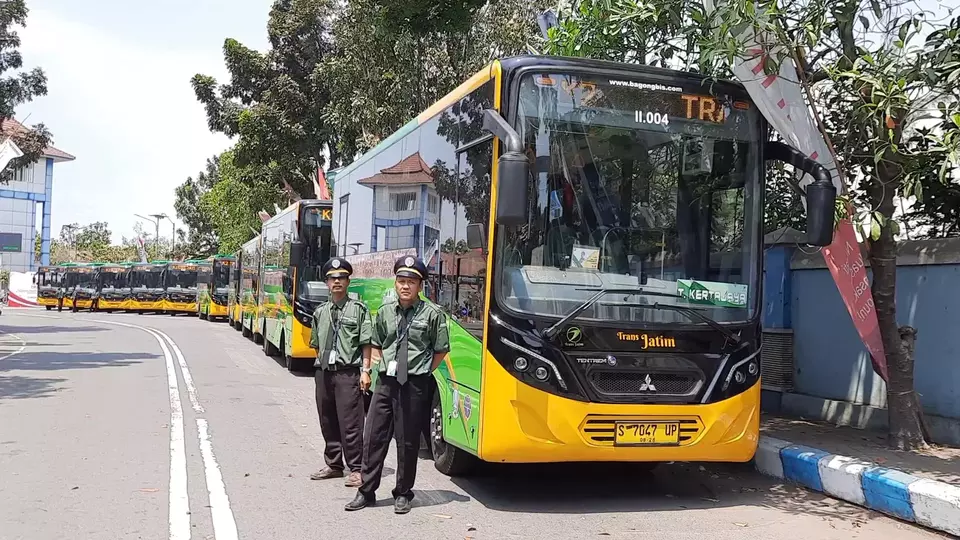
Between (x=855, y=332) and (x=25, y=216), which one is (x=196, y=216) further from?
(x=855, y=332)

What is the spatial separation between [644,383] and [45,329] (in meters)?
27.0

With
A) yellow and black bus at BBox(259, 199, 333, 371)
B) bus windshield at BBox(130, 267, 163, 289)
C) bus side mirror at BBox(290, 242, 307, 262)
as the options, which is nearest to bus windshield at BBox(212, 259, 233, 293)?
bus windshield at BBox(130, 267, 163, 289)

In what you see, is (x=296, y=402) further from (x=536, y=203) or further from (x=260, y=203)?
(x=260, y=203)

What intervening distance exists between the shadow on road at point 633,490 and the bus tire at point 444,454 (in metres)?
0.12

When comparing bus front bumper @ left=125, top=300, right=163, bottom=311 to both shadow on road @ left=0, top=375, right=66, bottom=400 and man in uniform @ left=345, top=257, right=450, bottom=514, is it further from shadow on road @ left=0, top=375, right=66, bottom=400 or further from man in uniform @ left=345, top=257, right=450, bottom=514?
man in uniform @ left=345, top=257, right=450, bottom=514

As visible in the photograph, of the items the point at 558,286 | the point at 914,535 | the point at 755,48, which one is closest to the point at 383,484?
the point at 558,286

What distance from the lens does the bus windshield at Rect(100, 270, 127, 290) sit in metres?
45.0

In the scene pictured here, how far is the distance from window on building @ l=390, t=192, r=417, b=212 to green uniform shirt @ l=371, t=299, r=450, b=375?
2.33 m

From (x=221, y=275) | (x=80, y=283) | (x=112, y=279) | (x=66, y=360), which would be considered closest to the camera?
(x=66, y=360)

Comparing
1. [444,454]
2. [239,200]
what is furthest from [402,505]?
[239,200]

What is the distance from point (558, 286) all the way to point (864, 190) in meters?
4.08

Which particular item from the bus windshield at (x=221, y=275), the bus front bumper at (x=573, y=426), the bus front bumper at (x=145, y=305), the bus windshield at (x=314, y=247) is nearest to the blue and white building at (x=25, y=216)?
the bus front bumper at (x=145, y=305)

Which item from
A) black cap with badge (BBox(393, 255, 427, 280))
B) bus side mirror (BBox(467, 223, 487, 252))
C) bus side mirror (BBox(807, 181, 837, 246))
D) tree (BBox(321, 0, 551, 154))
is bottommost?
black cap with badge (BBox(393, 255, 427, 280))

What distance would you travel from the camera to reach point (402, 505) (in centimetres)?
652
